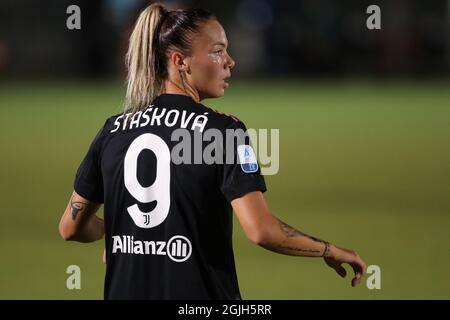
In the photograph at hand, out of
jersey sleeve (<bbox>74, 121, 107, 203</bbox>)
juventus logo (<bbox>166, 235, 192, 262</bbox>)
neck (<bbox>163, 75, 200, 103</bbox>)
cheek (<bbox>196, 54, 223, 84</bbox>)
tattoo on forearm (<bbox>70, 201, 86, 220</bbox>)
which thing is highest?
cheek (<bbox>196, 54, 223, 84</bbox>)

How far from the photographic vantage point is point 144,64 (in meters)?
4.52

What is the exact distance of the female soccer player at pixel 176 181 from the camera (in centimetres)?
430

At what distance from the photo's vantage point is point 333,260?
4.46 m

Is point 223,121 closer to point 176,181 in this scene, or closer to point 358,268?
point 176,181

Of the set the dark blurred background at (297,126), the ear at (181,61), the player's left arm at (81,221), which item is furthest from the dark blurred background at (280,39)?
the ear at (181,61)

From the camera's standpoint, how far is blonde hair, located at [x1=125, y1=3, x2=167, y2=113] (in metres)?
4.52

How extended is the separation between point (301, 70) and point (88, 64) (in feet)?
23.2

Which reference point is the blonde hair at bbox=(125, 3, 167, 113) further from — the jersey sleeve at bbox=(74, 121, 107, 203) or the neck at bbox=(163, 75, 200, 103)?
the jersey sleeve at bbox=(74, 121, 107, 203)

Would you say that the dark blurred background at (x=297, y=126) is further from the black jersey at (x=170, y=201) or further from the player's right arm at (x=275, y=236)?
the player's right arm at (x=275, y=236)

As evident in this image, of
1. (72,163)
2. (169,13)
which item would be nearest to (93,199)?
(169,13)

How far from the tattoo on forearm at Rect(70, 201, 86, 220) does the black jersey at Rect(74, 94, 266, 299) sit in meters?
0.24

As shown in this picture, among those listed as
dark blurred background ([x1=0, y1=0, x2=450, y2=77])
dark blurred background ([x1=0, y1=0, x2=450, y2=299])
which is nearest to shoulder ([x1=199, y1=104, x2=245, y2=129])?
dark blurred background ([x1=0, y1=0, x2=450, y2=299])

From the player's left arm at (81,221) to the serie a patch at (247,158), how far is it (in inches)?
30.8
